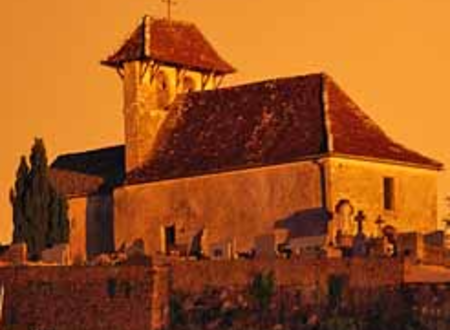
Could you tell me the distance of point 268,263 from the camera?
76.0m

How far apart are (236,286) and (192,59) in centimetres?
2038

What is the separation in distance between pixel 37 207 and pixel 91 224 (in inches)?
229

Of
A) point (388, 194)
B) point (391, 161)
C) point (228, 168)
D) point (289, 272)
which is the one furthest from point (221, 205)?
point (289, 272)

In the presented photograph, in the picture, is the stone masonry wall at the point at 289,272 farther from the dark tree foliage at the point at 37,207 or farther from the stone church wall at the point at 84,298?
the dark tree foliage at the point at 37,207

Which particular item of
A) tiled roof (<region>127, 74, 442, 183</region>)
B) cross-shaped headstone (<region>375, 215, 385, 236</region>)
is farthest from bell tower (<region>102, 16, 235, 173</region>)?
cross-shaped headstone (<region>375, 215, 385, 236</region>)

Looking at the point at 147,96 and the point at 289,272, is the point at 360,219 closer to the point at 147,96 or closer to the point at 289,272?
the point at 147,96

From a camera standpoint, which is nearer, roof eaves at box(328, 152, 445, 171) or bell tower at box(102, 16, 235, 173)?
roof eaves at box(328, 152, 445, 171)

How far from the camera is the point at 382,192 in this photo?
3511 inches

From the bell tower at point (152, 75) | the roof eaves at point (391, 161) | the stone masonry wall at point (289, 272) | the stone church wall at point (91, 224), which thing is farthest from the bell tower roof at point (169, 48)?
the stone masonry wall at point (289, 272)

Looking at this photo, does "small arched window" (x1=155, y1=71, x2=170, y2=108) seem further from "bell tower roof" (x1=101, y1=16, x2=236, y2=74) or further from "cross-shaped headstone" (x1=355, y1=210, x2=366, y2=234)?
"cross-shaped headstone" (x1=355, y1=210, x2=366, y2=234)

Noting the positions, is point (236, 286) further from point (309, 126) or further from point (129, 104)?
point (129, 104)

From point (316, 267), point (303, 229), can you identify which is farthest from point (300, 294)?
point (303, 229)

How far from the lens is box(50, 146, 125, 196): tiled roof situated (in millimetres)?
95750

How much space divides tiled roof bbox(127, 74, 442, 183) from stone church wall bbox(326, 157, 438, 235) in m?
0.34
